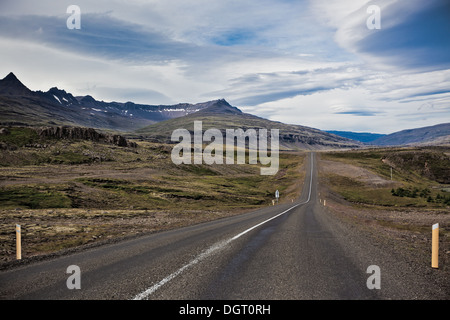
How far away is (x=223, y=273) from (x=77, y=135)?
390ft

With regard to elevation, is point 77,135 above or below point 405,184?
above

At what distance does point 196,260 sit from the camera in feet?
32.5

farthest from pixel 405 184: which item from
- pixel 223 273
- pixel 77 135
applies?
pixel 77 135

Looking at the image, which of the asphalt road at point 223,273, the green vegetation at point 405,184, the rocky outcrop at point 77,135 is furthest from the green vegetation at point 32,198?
the rocky outcrop at point 77,135

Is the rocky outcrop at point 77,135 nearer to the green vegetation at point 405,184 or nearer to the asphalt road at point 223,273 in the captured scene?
the green vegetation at point 405,184

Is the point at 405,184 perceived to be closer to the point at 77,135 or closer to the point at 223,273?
the point at 223,273

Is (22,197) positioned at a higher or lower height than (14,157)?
lower

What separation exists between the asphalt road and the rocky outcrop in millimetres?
110587

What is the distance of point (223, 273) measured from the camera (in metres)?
8.46

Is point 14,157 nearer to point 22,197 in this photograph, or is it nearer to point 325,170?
point 22,197
